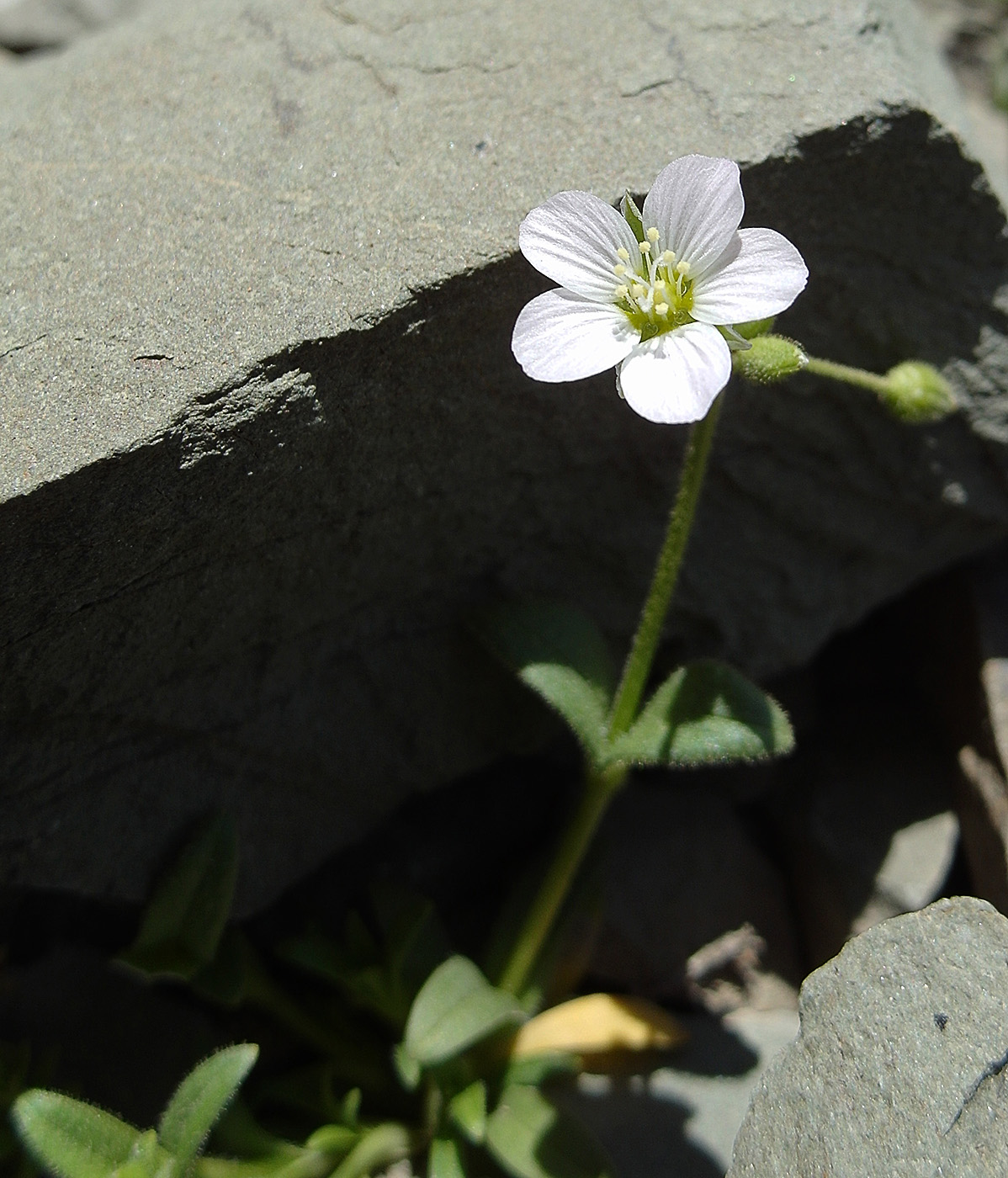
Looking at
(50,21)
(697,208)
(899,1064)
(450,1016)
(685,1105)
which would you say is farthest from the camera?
(50,21)

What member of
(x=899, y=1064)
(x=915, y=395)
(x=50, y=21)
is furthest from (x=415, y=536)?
(x=50, y=21)

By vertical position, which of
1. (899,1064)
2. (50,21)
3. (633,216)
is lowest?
(50,21)

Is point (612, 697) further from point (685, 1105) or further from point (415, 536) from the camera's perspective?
point (685, 1105)

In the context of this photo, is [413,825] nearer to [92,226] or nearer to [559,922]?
[559,922]

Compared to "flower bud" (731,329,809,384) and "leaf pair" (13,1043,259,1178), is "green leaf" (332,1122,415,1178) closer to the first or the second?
"leaf pair" (13,1043,259,1178)

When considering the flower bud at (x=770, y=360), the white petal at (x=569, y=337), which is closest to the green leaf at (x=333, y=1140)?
the white petal at (x=569, y=337)

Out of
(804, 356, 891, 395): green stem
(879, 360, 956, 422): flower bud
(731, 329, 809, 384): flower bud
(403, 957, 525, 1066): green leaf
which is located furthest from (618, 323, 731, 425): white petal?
(403, 957, 525, 1066): green leaf
